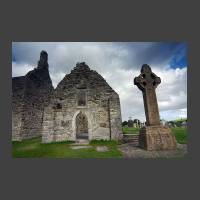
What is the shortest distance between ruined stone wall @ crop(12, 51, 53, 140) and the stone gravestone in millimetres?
7348

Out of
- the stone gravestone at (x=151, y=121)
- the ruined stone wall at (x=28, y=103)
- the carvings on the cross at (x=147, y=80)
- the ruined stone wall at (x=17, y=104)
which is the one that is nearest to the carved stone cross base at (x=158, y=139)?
the stone gravestone at (x=151, y=121)

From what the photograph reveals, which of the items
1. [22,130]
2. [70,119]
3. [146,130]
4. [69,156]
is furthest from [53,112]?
[146,130]

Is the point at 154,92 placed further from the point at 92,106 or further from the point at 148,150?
the point at 92,106

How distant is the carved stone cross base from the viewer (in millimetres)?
8461

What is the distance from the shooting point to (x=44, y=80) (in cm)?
1995

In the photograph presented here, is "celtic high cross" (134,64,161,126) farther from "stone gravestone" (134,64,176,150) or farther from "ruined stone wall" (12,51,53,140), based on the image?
"ruined stone wall" (12,51,53,140)

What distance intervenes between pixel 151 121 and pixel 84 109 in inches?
215

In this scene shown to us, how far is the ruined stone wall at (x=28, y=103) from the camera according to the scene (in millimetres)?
14762

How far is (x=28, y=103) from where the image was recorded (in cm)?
1630

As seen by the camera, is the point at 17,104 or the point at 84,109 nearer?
the point at 84,109

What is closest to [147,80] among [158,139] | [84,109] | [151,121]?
[151,121]

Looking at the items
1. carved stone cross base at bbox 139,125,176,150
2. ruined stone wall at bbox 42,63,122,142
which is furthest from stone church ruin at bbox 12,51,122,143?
carved stone cross base at bbox 139,125,176,150

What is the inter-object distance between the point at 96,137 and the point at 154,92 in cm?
521

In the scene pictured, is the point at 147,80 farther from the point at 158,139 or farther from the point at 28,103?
the point at 28,103
